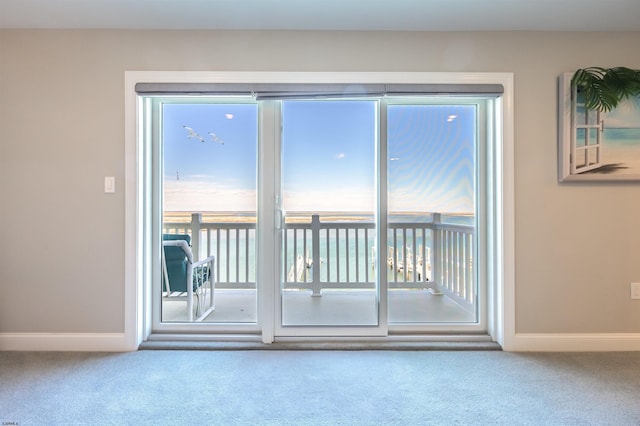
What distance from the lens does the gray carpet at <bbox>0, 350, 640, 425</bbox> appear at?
1.61 metres

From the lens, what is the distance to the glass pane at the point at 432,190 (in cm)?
253

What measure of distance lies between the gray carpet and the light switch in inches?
43.6

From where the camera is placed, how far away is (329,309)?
2578mm

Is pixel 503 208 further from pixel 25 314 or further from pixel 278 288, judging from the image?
pixel 25 314

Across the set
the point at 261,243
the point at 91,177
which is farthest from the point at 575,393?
the point at 91,177

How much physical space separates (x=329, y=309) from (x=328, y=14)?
2.05 m

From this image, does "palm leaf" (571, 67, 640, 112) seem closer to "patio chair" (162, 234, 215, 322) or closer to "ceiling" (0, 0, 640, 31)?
"ceiling" (0, 0, 640, 31)

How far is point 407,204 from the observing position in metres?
2.55

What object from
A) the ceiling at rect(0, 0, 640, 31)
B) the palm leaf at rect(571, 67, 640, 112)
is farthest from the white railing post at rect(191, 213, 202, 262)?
the palm leaf at rect(571, 67, 640, 112)

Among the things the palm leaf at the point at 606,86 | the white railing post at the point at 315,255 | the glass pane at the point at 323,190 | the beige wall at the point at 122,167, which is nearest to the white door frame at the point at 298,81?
the beige wall at the point at 122,167

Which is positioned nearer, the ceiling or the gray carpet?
the gray carpet

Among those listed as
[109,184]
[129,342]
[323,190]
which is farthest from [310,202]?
[129,342]

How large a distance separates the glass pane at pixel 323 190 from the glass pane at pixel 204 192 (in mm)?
284

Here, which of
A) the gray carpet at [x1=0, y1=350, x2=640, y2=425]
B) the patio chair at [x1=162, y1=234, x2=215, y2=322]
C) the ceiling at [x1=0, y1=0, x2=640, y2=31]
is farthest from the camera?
the patio chair at [x1=162, y1=234, x2=215, y2=322]
